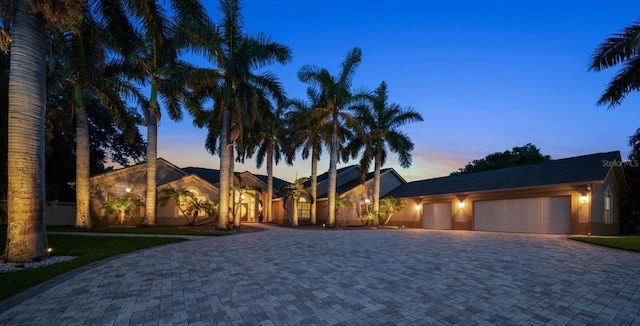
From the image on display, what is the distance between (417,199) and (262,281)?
22341mm

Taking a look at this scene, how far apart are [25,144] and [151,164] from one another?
11.5m

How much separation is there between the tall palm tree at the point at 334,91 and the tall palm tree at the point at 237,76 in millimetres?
3842

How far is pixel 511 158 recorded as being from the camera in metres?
36.8

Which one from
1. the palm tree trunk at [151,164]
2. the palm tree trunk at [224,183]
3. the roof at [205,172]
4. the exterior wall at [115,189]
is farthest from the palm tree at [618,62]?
the roof at [205,172]

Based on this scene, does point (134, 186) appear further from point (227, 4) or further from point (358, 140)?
point (358, 140)

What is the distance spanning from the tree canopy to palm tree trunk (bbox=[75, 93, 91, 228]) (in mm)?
40234

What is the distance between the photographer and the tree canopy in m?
35.2

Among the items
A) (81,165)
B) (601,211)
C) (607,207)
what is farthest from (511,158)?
(81,165)

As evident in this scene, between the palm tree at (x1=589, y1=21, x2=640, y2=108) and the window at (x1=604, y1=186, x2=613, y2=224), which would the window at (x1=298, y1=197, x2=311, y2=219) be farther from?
the palm tree at (x1=589, y1=21, x2=640, y2=108)

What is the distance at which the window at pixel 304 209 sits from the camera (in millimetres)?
28828

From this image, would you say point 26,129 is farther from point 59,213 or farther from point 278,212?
point 278,212

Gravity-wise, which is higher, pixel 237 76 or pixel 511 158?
pixel 237 76

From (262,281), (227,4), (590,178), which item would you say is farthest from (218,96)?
(590,178)

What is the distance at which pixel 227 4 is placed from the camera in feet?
56.9
